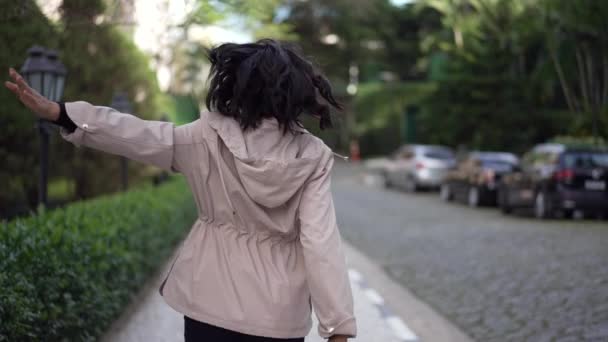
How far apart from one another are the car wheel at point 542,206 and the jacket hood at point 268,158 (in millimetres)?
14139

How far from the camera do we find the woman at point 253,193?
9.00ft

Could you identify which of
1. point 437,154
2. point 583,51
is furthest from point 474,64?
point 583,51

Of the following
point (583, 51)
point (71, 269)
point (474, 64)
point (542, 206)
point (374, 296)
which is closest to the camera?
point (71, 269)

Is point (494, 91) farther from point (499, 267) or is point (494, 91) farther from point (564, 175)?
point (499, 267)

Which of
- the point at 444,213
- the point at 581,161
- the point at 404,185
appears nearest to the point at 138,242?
the point at 581,161

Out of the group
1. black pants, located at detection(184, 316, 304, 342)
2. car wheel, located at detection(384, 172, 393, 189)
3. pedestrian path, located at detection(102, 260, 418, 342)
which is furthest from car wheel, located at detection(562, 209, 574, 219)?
black pants, located at detection(184, 316, 304, 342)

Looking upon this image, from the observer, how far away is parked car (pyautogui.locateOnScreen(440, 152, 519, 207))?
67.4ft

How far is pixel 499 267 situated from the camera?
9.86 metres

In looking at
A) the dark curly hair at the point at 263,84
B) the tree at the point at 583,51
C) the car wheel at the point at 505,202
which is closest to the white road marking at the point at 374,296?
Answer: the dark curly hair at the point at 263,84

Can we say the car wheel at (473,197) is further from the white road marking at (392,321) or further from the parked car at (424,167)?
the white road marking at (392,321)

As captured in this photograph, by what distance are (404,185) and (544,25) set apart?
8.57 m

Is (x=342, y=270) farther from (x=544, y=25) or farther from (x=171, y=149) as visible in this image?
(x=544, y=25)

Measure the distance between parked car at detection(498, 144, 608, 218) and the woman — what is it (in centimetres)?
1370

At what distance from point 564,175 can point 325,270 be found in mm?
13960
